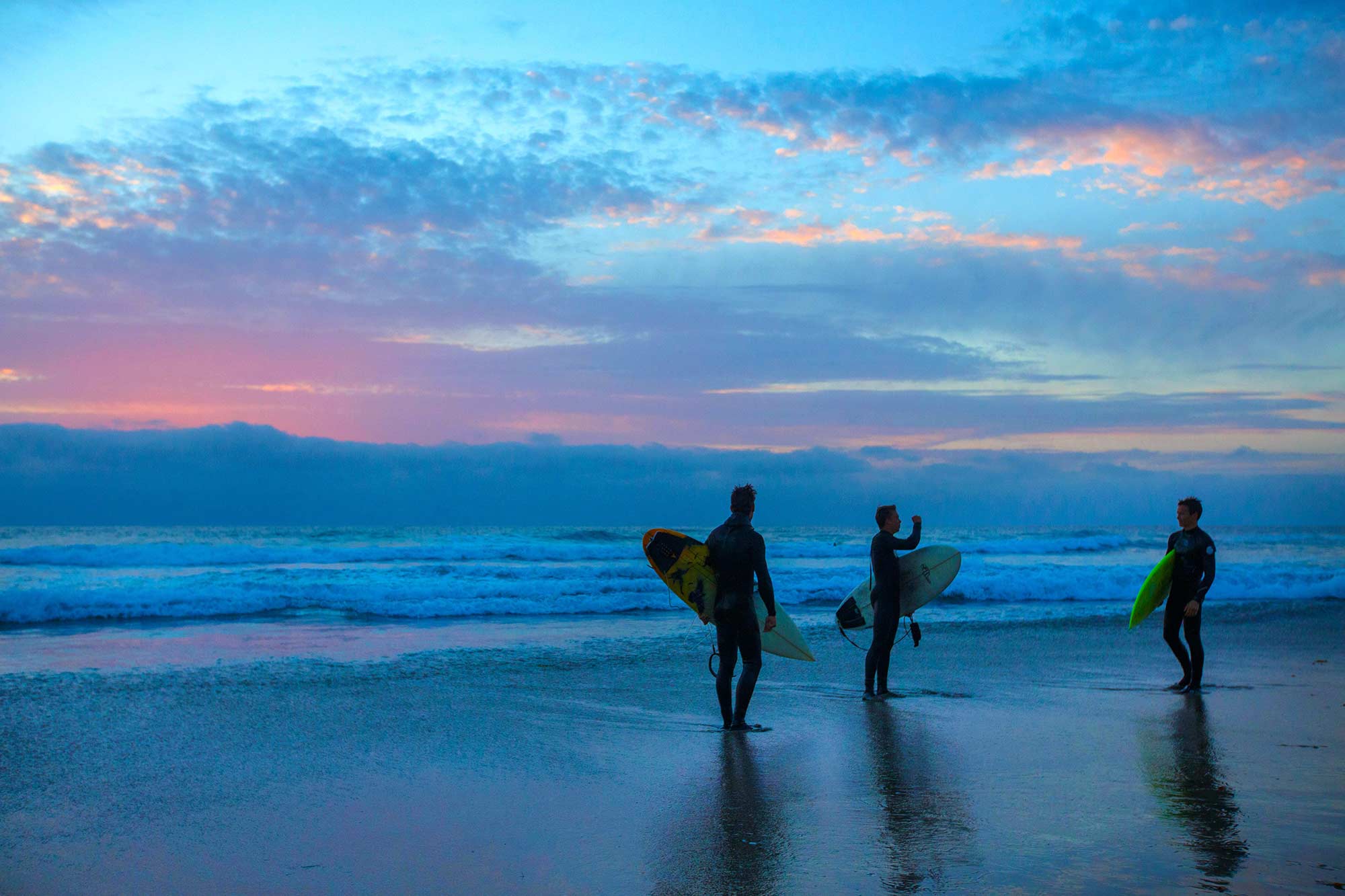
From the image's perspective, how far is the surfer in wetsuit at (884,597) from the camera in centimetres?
862

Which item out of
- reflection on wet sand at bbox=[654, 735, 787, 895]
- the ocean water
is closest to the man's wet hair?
reflection on wet sand at bbox=[654, 735, 787, 895]

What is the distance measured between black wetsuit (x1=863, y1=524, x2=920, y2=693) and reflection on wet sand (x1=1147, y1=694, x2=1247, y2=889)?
2398 mm

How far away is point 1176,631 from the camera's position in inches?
359

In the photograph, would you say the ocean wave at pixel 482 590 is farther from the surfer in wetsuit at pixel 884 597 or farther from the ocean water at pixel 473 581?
the surfer in wetsuit at pixel 884 597

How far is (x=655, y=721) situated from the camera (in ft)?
24.5

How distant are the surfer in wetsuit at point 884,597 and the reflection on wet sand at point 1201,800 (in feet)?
7.88

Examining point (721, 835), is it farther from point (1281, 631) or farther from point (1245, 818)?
point (1281, 631)

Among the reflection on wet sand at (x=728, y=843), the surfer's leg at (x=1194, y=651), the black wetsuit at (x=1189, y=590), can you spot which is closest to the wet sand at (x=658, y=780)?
the reflection on wet sand at (x=728, y=843)

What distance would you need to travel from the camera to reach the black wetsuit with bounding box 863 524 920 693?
865cm

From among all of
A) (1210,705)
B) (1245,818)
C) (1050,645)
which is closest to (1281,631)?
(1050,645)

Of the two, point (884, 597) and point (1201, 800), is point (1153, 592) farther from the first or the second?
point (1201, 800)

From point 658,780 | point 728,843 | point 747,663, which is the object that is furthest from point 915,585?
point 728,843

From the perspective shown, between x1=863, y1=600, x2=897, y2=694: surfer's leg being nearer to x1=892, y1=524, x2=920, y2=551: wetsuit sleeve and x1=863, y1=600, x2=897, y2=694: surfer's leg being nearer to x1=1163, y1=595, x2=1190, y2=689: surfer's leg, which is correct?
x1=892, y1=524, x2=920, y2=551: wetsuit sleeve

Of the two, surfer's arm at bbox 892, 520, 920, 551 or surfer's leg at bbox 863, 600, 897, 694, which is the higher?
surfer's arm at bbox 892, 520, 920, 551
